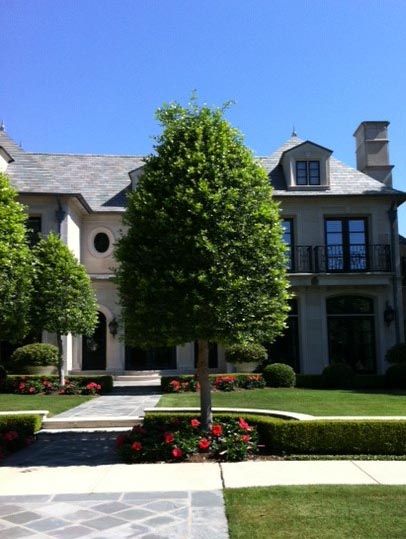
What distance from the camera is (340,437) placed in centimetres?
940

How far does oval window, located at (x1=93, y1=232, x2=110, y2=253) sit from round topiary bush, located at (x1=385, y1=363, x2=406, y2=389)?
1292 centimetres

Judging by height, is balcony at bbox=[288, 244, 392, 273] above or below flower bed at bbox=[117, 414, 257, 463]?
above

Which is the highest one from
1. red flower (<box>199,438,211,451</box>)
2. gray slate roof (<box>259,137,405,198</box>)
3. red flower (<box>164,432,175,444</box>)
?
gray slate roof (<box>259,137,405,198</box>)

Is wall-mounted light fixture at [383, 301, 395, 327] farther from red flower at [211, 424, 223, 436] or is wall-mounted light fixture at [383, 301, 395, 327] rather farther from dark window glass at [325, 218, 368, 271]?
red flower at [211, 424, 223, 436]

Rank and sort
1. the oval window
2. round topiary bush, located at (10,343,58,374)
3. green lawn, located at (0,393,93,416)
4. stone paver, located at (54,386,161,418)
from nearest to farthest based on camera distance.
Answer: stone paver, located at (54,386,161,418) → green lawn, located at (0,393,93,416) → round topiary bush, located at (10,343,58,374) → the oval window

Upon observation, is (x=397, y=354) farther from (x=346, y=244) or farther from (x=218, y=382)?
(x=218, y=382)

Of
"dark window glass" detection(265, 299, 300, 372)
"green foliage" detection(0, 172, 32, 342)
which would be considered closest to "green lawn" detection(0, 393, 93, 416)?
"green foliage" detection(0, 172, 32, 342)

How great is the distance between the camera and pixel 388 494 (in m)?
6.70

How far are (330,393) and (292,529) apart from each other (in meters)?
13.5

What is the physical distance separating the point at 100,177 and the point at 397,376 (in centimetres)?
1602

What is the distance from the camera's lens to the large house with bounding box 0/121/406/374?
974 inches

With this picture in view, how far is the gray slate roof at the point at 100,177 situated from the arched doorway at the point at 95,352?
18.2 feet

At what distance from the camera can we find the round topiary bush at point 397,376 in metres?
20.9

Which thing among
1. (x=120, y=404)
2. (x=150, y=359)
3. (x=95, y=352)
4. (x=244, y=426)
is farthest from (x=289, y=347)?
(x=244, y=426)
